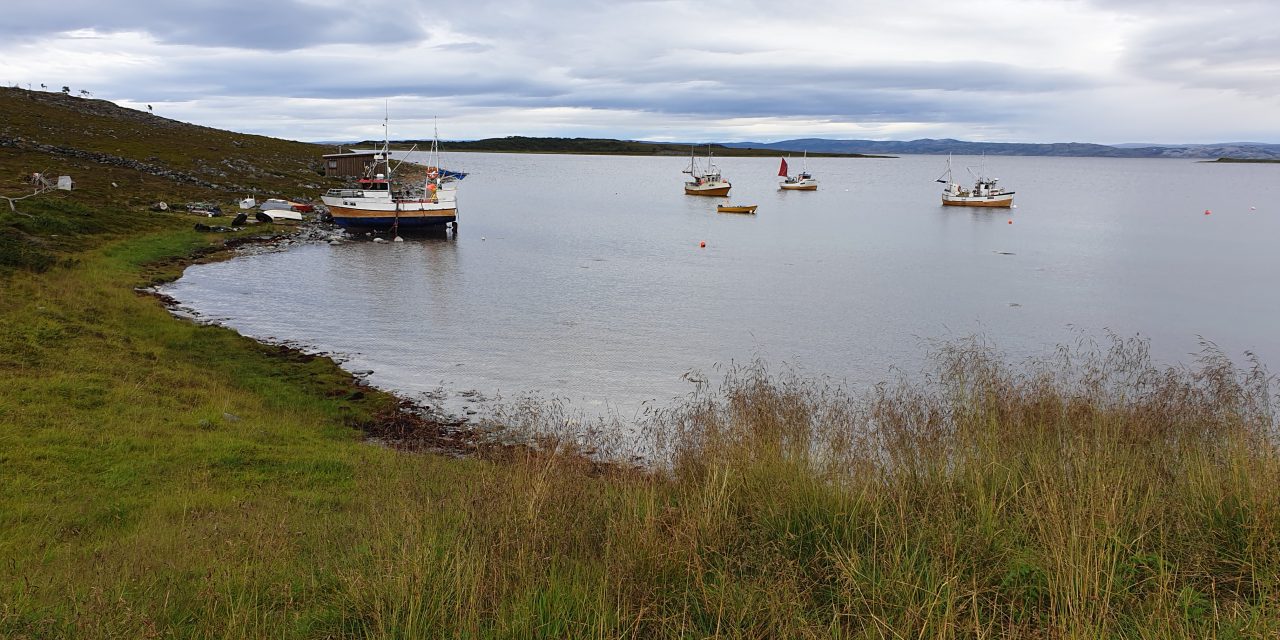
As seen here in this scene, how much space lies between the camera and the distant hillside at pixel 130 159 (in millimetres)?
49281

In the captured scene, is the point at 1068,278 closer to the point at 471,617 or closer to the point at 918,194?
the point at 471,617

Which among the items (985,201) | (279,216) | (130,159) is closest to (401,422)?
(279,216)

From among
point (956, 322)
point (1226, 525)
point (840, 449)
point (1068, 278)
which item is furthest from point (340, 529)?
point (1068, 278)

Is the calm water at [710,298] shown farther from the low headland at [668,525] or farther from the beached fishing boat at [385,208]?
the low headland at [668,525]

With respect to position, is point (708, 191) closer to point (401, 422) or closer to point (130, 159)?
point (130, 159)

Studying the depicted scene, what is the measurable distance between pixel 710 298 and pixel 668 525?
2339 centimetres

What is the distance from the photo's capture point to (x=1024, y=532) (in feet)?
19.9

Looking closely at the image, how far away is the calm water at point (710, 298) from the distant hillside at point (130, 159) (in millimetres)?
15206

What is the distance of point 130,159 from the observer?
2458 inches

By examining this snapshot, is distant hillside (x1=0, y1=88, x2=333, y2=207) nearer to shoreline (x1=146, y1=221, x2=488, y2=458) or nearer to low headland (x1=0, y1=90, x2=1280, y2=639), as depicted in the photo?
shoreline (x1=146, y1=221, x2=488, y2=458)

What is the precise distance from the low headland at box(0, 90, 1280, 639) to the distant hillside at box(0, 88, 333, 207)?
1369 inches

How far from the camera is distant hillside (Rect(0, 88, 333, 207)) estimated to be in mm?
49281

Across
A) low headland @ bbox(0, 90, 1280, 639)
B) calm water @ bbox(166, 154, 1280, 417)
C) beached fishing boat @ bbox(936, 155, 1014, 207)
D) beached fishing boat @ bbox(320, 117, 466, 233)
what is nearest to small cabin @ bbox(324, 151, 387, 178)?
calm water @ bbox(166, 154, 1280, 417)

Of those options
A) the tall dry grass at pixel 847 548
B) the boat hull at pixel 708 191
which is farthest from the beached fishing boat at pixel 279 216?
the boat hull at pixel 708 191
